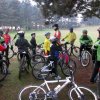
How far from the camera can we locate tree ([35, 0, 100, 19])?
16.1m

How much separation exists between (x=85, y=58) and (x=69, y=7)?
12.3ft

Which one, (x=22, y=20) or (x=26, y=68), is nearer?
(x=26, y=68)

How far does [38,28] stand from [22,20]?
4.54 metres

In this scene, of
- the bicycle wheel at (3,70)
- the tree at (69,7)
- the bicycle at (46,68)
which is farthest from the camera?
the tree at (69,7)

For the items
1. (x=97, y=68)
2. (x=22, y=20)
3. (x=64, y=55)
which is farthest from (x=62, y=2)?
(x=22, y=20)

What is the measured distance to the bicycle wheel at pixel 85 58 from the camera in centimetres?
1365

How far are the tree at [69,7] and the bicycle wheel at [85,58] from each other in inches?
137

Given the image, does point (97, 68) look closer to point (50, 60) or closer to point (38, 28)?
point (50, 60)

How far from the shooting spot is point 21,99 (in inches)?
331

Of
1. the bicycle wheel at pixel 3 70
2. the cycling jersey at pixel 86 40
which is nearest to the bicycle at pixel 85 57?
the cycling jersey at pixel 86 40

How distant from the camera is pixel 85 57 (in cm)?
1384

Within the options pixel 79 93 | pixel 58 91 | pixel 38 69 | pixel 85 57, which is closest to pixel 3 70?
pixel 38 69

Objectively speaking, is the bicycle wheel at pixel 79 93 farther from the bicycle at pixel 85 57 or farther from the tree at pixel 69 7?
the tree at pixel 69 7

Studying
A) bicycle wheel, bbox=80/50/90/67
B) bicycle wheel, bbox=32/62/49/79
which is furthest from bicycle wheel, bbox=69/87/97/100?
bicycle wheel, bbox=80/50/90/67
